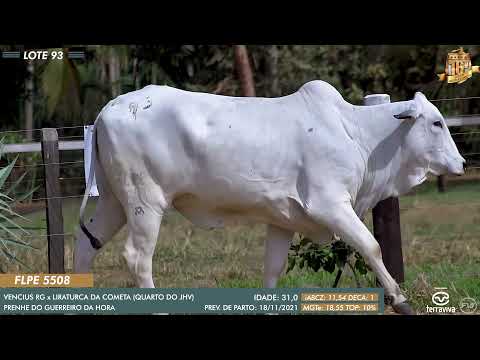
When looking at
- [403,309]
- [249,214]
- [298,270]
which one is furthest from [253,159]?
[298,270]

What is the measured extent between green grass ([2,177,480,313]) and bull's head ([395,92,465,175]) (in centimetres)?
97

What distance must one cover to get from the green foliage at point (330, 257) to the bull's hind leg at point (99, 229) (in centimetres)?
136

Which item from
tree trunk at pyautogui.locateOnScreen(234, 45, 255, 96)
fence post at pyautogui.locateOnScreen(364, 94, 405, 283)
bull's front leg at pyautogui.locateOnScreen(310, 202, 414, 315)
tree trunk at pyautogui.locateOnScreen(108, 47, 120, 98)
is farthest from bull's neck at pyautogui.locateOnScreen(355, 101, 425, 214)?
tree trunk at pyautogui.locateOnScreen(234, 45, 255, 96)

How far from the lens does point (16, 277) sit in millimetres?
7551

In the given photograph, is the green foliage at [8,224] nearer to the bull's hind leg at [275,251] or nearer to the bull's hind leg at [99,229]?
the bull's hind leg at [99,229]

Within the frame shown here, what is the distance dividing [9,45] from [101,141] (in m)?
1.01

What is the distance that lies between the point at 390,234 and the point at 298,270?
3.24 ft

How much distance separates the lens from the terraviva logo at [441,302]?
773cm

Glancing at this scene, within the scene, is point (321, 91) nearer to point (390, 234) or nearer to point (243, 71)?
point (390, 234)

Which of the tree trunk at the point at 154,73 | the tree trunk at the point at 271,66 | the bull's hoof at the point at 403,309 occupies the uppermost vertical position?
the tree trunk at the point at 271,66

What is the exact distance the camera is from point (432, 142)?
7.74m

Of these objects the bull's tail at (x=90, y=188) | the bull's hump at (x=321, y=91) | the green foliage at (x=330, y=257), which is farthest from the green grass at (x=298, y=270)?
the bull's hump at (x=321, y=91)

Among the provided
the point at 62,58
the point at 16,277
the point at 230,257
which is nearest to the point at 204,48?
the point at 230,257

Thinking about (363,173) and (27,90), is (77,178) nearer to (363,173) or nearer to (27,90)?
(27,90)
